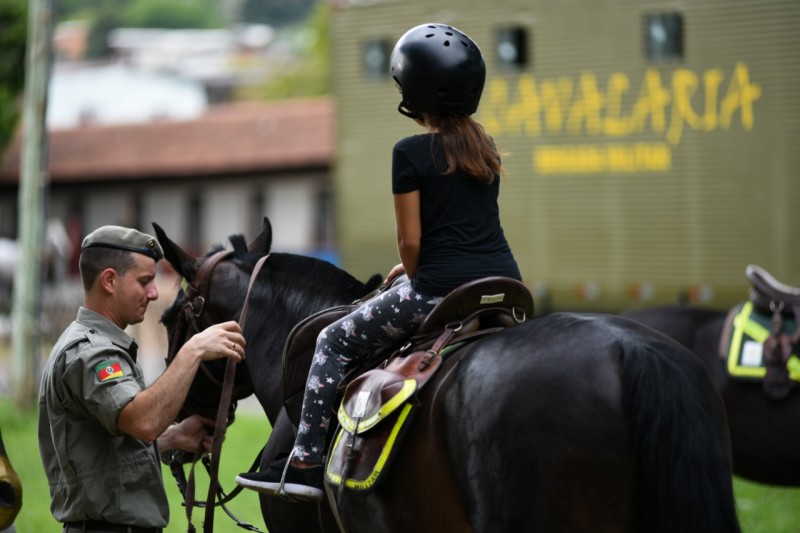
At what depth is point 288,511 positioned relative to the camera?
466 cm

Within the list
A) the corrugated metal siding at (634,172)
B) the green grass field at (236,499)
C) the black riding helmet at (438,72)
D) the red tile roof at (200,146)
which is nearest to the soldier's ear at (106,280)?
the black riding helmet at (438,72)

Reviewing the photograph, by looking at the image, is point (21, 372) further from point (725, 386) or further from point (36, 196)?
point (725, 386)

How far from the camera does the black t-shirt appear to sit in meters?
4.18

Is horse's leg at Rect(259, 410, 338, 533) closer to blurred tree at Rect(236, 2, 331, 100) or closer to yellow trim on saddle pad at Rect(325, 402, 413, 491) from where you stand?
yellow trim on saddle pad at Rect(325, 402, 413, 491)

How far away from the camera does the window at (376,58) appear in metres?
18.0

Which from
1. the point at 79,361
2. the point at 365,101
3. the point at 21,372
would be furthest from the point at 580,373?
the point at 365,101

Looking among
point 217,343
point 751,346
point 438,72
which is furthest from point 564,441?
point 751,346

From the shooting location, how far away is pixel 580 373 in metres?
3.53

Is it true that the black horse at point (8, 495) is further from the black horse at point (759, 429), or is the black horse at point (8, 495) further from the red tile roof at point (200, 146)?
the red tile roof at point (200, 146)

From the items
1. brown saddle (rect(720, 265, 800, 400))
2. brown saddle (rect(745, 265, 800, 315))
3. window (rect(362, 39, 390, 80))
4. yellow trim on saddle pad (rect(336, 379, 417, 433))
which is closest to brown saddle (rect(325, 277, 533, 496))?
yellow trim on saddle pad (rect(336, 379, 417, 433))

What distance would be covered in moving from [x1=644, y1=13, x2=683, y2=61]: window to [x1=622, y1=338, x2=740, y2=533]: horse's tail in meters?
12.7

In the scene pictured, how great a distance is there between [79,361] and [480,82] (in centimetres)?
179

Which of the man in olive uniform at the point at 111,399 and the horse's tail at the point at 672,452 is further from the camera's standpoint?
the man in olive uniform at the point at 111,399

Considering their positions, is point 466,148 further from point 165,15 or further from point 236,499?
point 165,15
